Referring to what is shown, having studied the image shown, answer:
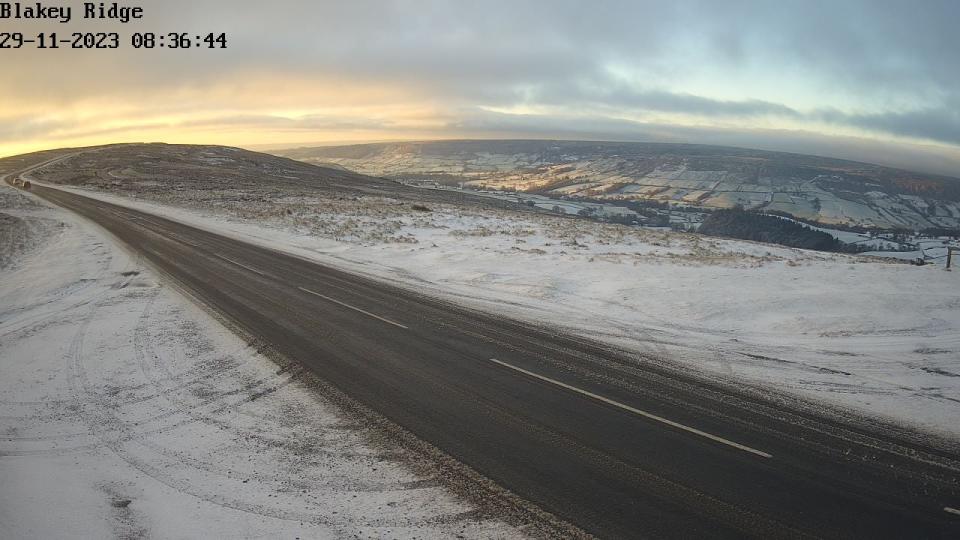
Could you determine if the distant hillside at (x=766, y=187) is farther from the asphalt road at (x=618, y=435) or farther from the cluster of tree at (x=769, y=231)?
the asphalt road at (x=618, y=435)

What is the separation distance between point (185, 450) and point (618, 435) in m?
6.21

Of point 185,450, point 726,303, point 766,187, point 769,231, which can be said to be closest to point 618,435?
point 185,450

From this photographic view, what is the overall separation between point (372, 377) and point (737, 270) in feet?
49.3

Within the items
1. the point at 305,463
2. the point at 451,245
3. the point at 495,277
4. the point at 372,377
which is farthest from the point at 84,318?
the point at 451,245

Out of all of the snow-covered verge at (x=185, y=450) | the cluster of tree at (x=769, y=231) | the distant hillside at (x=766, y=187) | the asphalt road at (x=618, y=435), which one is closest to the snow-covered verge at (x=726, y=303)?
the asphalt road at (x=618, y=435)

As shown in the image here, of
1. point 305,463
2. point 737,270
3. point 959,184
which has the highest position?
point 959,184

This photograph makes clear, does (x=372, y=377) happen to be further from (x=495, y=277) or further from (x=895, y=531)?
(x=495, y=277)

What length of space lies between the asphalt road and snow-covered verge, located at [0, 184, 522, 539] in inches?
34.4

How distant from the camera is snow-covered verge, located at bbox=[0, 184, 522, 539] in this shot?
5.49m

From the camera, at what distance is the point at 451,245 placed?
24.9 m

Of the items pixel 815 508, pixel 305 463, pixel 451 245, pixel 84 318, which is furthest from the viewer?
pixel 451 245

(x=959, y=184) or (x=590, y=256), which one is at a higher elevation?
(x=959, y=184)

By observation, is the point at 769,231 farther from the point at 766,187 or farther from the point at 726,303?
the point at 766,187

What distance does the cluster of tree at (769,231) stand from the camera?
1557 inches
